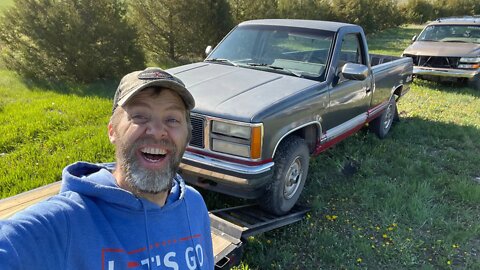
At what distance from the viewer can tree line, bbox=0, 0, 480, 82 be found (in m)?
8.38

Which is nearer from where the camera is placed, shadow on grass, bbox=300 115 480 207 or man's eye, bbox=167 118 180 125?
man's eye, bbox=167 118 180 125

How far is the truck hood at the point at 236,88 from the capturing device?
138 inches

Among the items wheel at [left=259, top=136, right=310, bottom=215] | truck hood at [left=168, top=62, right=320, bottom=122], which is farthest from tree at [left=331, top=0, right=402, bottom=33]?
wheel at [left=259, top=136, right=310, bottom=215]

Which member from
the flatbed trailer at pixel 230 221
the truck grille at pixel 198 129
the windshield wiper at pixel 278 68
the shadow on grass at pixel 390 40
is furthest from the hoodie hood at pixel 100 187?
the shadow on grass at pixel 390 40

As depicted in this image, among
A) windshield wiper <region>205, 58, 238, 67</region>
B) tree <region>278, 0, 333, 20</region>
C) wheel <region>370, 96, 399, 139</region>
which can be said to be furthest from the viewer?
tree <region>278, 0, 333, 20</region>

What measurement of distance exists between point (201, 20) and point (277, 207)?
26.8 feet

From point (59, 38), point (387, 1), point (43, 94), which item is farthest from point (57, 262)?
point (387, 1)

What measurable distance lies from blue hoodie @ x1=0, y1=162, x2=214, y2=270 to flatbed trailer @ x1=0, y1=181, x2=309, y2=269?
4.36 ft

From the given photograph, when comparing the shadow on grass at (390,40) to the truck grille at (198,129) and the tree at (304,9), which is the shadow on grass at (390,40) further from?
the truck grille at (198,129)

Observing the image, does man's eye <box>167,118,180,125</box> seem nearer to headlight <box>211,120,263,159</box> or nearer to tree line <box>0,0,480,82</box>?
headlight <box>211,120,263,159</box>

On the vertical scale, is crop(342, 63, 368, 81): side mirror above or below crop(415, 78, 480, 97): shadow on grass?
above

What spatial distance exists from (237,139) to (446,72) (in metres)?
8.40

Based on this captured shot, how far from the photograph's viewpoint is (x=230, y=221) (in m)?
3.55

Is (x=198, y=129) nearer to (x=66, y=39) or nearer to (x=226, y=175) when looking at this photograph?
(x=226, y=175)
